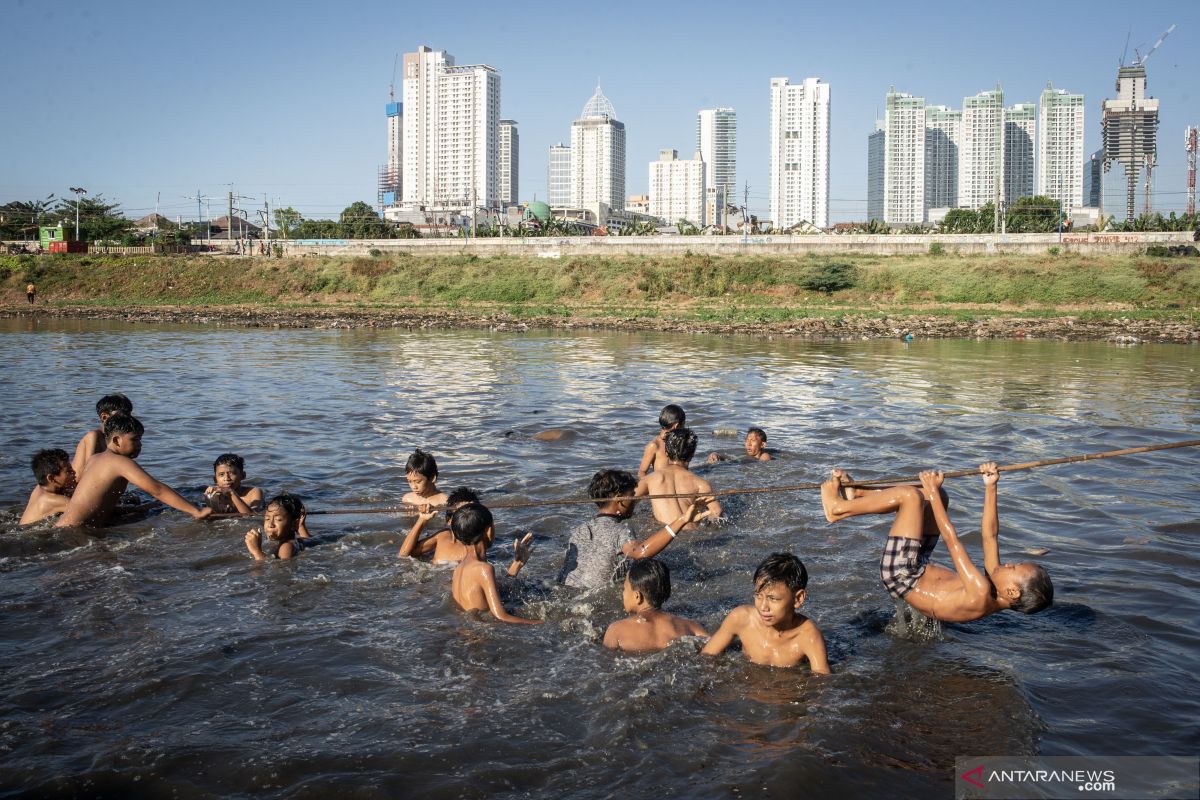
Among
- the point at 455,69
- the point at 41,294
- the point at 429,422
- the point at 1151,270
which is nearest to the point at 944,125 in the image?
the point at 455,69

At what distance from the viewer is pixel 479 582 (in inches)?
264

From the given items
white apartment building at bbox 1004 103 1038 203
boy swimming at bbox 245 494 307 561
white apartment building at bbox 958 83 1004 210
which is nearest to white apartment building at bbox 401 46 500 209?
white apartment building at bbox 958 83 1004 210

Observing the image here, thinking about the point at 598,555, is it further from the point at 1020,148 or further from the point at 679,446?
the point at 1020,148

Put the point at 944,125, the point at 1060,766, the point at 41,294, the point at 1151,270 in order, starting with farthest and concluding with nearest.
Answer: the point at 944,125
the point at 41,294
the point at 1151,270
the point at 1060,766

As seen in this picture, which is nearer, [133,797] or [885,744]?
[133,797]

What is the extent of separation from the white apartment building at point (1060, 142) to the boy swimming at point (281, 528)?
6585 inches

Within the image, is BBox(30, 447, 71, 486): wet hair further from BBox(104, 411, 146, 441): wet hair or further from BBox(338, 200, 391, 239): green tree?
BBox(338, 200, 391, 239): green tree

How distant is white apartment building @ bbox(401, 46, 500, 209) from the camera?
581 feet

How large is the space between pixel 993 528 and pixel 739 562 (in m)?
2.72

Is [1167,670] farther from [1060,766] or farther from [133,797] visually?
[133,797]

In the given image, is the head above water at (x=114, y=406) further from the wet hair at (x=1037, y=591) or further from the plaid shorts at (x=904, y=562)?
the wet hair at (x=1037, y=591)

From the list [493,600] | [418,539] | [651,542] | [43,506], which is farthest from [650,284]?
[493,600]

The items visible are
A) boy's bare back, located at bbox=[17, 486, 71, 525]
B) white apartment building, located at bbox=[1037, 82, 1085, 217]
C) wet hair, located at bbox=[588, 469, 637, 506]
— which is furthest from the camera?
white apartment building, located at bbox=[1037, 82, 1085, 217]

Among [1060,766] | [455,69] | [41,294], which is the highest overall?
[455,69]
